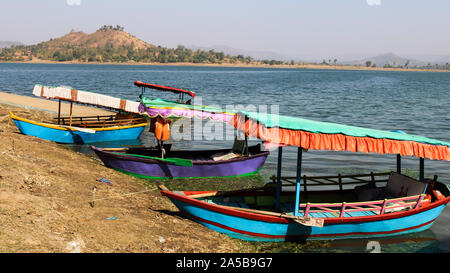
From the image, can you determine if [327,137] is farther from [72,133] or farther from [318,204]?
[72,133]

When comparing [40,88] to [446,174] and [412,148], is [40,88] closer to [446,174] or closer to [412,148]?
[412,148]

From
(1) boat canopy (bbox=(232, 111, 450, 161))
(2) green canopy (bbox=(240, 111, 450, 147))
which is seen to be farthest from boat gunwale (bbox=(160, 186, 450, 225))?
(2) green canopy (bbox=(240, 111, 450, 147))

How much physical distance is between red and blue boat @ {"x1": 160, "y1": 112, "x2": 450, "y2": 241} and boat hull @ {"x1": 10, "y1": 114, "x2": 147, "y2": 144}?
12804 millimetres

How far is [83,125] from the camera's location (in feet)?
78.4

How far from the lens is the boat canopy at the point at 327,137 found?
32.9ft

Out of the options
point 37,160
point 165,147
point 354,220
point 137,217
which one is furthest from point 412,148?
point 37,160

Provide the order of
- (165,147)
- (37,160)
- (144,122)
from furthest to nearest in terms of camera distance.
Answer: (144,122), (165,147), (37,160)

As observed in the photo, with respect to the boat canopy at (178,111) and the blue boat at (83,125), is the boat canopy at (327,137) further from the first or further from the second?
the blue boat at (83,125)

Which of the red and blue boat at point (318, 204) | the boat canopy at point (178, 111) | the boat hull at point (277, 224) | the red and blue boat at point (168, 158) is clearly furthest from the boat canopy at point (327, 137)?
the red and blue boat at point (168, 158)

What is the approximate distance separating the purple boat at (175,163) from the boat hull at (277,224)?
5511 mm

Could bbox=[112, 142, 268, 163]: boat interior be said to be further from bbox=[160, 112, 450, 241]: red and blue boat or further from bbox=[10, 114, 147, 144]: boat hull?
bbox=[10, 114, 147, 144]: boat hull

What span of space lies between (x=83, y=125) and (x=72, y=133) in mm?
1657
